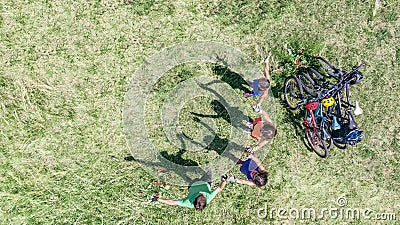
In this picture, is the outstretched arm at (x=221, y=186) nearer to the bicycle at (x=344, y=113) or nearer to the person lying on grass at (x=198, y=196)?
the person lying on grass at (x=198, y=196)

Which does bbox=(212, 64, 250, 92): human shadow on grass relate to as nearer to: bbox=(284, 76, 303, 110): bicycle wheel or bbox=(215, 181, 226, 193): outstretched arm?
bbox=(284, 76, 303, 110): bicycle wheel

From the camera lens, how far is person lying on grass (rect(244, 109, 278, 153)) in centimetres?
885

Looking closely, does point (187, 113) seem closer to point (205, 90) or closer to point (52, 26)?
point (205, 90)

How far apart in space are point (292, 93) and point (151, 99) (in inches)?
148

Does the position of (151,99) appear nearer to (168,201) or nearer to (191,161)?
(191,161)

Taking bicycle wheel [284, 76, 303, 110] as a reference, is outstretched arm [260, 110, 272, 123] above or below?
below

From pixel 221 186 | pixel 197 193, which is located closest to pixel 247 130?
pixel 221 186

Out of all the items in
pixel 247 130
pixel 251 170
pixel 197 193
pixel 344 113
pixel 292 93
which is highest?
pixel 292 93

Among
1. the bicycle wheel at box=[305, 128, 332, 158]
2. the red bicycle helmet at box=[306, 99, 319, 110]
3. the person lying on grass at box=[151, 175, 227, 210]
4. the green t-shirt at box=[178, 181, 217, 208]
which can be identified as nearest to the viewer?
the person lying on grass at box=[151, 175, 227, 210]

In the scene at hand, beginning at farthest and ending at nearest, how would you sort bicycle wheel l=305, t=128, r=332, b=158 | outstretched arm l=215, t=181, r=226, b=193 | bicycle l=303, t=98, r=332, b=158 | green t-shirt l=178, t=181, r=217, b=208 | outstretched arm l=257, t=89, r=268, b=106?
outstretched arm l=257, t=89, r=268, b=106
bicycle wheel l=305, t=128, r=332, b=158
outstretched arm l=215, t=181, r=226, b=193
bicycle l=303, t=98, r=332, b=158
green t-shirt l=178, t=181, r=217, b=208

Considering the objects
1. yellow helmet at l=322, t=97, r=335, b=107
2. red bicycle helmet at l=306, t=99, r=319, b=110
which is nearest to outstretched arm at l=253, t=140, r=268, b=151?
red bicycle helmet at l=306, t=99, r=319, b=110

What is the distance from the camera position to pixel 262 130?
8836mm

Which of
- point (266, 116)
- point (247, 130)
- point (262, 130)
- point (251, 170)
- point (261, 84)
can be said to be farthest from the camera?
point (247, 130)

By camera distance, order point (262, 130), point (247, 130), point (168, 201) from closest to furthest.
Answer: point (168, 201) → point (262, 130) → point (247, 130)
